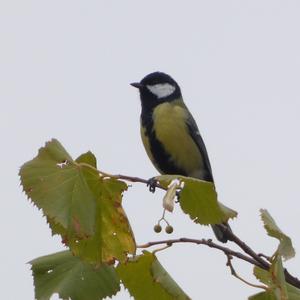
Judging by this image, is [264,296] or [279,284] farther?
[264,296]

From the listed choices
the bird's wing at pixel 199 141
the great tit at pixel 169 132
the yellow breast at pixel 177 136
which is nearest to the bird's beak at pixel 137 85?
the great tit at pixel 169 132

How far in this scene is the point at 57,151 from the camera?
172 cm

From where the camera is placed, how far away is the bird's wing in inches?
191

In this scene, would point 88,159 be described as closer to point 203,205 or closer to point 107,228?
point 107,228

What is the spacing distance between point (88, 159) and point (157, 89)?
338 centimetres

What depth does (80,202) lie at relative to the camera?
162 centimetres

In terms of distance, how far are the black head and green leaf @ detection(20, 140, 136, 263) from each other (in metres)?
3.16

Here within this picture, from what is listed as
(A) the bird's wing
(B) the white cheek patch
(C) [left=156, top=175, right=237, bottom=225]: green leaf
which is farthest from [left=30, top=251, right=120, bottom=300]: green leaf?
(B) the white cheek patch

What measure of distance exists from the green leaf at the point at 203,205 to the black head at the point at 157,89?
3192mm

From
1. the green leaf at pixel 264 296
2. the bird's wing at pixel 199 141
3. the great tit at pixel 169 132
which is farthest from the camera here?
the bird's wing at pixel 199 141

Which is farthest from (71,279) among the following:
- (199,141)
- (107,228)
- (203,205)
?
(199,141)

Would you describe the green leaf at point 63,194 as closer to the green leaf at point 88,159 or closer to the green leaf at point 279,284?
the green leaf at point 88,159

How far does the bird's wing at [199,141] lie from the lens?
484cm

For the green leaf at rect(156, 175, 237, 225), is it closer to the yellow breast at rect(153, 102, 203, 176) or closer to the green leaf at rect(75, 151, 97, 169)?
the green leaf at rect(75, 151, 97, 169)
